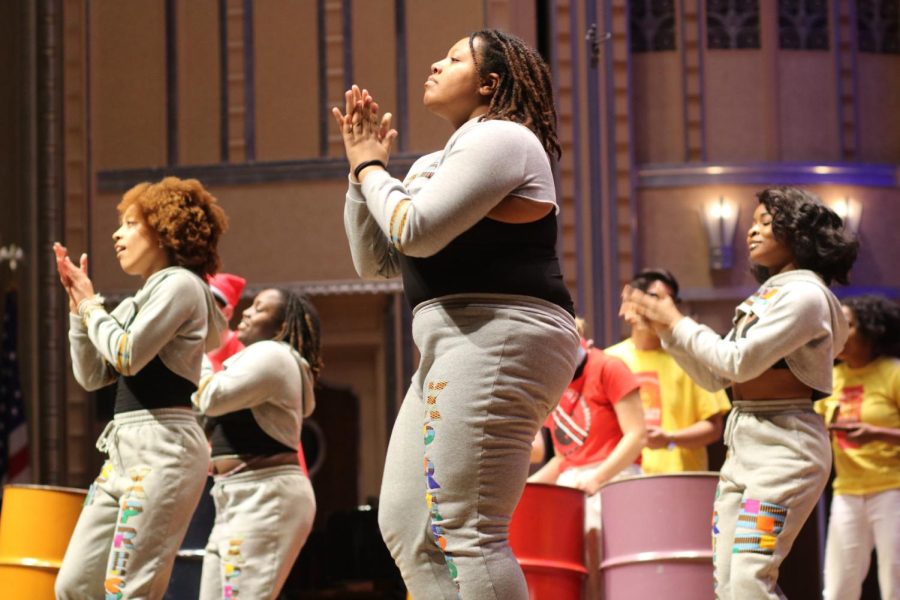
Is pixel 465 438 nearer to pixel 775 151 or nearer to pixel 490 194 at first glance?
pixel 490 194

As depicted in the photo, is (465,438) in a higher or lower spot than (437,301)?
lower

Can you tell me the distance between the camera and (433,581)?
2398mm

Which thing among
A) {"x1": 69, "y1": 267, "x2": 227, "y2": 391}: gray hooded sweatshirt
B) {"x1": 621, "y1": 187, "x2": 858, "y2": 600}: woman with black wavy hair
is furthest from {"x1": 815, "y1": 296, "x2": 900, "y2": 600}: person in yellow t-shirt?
{"x1": 69, "y1": 267, "x2": 227, "y2": 391}: gray hooded sweatshirt

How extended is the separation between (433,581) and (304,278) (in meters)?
6.26

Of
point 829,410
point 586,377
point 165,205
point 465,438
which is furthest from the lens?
point 829,410

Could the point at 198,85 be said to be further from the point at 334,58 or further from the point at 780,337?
the point at 780,337

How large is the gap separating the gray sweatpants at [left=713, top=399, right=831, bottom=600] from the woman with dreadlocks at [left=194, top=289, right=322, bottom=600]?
4.33ft

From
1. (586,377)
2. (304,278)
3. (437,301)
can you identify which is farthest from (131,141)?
(437,301)

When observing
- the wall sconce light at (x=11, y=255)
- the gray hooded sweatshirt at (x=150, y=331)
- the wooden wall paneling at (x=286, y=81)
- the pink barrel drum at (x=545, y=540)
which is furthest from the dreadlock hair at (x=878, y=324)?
the wall sconce light at (x=11, y=255)

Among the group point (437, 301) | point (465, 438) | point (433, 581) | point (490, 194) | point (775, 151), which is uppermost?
point (775, 151)

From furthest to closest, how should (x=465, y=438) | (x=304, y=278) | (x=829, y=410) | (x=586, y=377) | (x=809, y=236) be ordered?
(x=304, y=278)
(x=829, y=410)
(x=586, y=377)
(x=809, y=236)
(x=465, y=438)

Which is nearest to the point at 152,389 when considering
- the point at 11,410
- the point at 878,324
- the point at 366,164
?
the point at 366,164

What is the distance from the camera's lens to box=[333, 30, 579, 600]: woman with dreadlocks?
7.57 feet

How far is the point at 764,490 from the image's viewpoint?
123 inches
